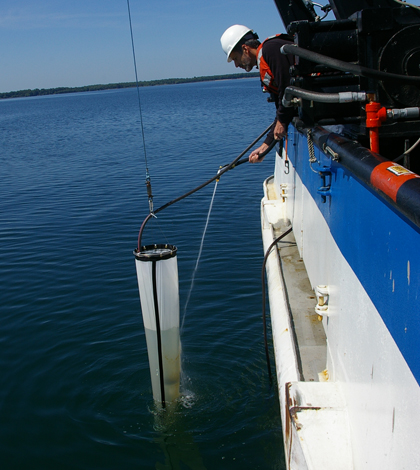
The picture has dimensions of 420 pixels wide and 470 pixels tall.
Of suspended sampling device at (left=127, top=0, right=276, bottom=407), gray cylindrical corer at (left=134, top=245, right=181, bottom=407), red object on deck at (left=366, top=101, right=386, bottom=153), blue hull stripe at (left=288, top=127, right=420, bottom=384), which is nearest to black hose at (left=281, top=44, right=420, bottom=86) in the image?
red object on deck at (left=366, top=101, right=386, bottom=153)

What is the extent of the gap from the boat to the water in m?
1.30

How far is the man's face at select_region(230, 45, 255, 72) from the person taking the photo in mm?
4744

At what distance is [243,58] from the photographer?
4.80 metres

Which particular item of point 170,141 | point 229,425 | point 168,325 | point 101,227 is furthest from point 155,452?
point 170,141

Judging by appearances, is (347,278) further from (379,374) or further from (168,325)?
(168,325)

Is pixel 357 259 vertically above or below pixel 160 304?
above

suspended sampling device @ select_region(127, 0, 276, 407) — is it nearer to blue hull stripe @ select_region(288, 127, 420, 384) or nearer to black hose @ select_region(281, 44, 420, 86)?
blue hull stripe @ select_region(288, 127, 420, 384)

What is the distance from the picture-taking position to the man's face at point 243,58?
187 inches

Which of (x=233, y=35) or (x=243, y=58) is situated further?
(x=243, y=58)

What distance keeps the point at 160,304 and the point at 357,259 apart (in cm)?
183

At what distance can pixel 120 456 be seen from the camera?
167 inches

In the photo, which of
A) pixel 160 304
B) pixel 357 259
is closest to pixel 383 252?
pixel 357 259

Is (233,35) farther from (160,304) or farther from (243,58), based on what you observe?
(160,304)

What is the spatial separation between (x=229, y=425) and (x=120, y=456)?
1025mm
